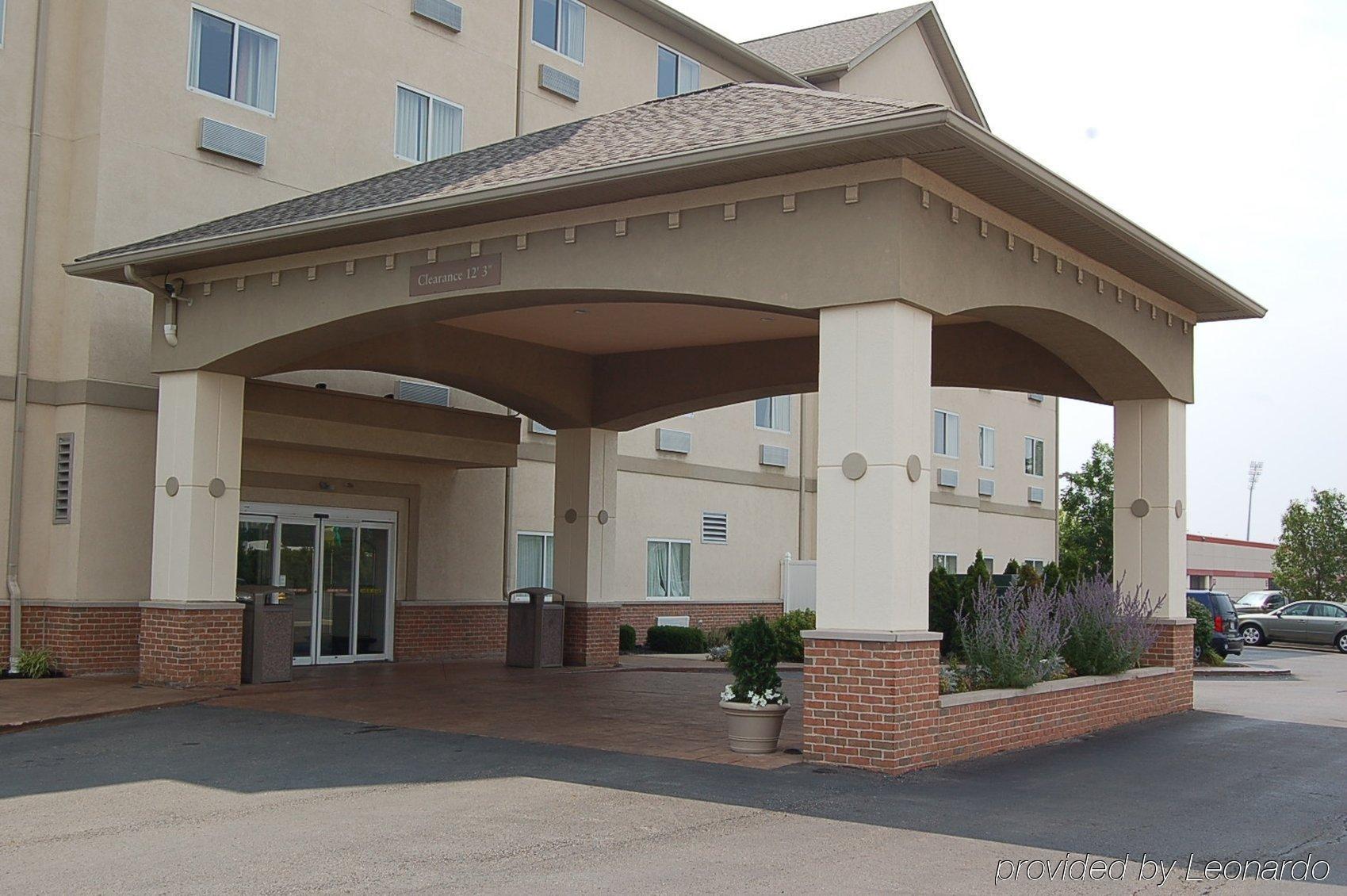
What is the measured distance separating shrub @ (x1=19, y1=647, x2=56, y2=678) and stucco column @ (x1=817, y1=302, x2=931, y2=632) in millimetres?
11702

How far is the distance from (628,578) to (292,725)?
575 inches

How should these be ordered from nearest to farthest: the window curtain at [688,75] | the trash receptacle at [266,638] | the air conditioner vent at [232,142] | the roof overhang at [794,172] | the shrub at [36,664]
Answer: the roof overhang at [794,172], the trash receptacle at [266,638], the shrub at [36,664], the air conditioner vent at [232,142], the window curtain at [688,75]

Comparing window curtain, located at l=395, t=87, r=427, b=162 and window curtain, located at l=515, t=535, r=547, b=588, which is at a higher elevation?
window curtain, located at l=395, t=87, r=427, b=162

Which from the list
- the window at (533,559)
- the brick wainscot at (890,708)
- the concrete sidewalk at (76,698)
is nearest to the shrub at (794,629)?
the window at (533,559)

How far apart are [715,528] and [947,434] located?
1019cm

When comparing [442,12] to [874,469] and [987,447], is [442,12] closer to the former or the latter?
[874,469]

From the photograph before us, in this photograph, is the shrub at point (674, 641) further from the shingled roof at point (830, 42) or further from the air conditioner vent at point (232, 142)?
the shingled roof at point (830, 42)

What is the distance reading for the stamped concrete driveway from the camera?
26.5 ft

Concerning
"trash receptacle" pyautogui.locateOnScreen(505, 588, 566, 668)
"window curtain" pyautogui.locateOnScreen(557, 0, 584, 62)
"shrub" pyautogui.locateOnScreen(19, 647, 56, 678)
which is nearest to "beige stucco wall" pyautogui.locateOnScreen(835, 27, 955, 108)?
"window curtain" pyautogui.locateOnScreen(557, 0, 584, 62)

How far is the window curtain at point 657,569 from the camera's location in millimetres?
29188

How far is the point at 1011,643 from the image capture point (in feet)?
45.9

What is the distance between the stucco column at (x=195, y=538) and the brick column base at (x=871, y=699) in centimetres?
873

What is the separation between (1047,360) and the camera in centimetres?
1794

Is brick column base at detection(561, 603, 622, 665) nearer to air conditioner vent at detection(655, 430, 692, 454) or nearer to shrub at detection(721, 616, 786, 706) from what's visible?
air conditioner vent at detection(655, 430, 692, 454)
